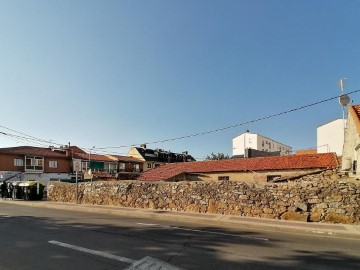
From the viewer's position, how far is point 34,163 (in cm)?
5575

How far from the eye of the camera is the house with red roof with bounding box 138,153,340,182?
2708cm

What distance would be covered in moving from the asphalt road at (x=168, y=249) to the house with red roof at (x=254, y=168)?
50.4ft

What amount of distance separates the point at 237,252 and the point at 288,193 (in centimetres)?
780

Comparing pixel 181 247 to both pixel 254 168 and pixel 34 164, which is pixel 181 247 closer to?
pixel 254 168

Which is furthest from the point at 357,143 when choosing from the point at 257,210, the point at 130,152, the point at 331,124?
the point at 130,152

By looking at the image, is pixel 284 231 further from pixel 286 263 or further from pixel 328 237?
pixel 286 263

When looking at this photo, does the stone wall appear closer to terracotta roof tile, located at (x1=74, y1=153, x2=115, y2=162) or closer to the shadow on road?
the shadow on road

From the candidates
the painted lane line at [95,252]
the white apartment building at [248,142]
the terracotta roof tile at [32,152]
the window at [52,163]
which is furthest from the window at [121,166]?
the painted lane line at [95,252]

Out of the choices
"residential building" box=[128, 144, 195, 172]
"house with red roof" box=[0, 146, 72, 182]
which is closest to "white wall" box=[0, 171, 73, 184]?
"house with red roof" box=[0, 146, 72, 182]

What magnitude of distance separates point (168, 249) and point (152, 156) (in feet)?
249

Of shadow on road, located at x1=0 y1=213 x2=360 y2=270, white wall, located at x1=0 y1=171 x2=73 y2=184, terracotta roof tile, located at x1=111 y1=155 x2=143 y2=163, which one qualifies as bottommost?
white wall, located at x1=0 y1=171 x2=73 y2=184

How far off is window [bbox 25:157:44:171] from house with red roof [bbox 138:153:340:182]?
95.3 feet

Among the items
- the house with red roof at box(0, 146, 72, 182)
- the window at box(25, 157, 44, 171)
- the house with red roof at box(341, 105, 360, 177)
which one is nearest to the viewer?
the house with red roof at box(341, 105, 360, 177)

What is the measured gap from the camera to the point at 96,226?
1304 centimetres
